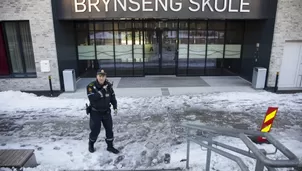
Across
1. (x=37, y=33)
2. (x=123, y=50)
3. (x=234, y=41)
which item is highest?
(x=37, y=33)

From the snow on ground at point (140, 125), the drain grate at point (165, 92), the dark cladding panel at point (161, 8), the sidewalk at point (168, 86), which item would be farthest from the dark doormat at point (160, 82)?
the dark cladding panel at point (161, 8)

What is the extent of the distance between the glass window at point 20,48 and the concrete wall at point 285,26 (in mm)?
11038

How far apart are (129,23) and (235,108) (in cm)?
743

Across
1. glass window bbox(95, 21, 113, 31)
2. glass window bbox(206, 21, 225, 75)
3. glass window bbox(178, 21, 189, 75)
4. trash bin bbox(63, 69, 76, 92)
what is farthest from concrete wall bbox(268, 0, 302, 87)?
trash bin bbox(63, 69, 76, 92)

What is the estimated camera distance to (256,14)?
1044 cm

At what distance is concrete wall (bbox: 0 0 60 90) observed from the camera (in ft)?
31.5

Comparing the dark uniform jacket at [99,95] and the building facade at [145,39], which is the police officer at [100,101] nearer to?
the dark uniform jacket at [99,95]

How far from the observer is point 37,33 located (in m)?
9.88

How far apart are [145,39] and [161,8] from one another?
308cm

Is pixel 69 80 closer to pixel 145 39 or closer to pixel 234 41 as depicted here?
pixel 145 39

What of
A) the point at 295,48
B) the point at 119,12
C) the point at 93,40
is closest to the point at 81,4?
the point at 119,12

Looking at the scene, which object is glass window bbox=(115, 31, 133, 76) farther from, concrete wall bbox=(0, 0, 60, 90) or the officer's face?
the officer's face

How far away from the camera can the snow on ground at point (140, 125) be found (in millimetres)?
5289

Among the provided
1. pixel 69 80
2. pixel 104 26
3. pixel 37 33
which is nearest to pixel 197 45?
pixel 104 26
